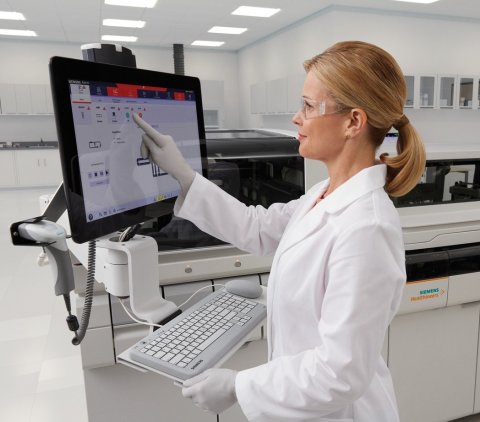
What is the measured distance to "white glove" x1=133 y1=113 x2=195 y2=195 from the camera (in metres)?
0.89

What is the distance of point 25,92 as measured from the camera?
8.24 meters

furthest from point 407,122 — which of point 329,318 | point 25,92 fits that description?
point 25,92

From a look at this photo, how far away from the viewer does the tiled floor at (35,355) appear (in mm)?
2066

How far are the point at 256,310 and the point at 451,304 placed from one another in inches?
41.1

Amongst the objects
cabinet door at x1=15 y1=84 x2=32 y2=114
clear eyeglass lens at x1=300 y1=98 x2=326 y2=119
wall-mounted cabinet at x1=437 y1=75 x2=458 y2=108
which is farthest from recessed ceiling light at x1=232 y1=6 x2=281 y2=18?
clear eyeglass lens at x1=300 y1=98 x2=326 y2=119

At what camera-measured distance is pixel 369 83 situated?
795 millimetres

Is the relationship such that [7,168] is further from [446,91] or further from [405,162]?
[405,162]

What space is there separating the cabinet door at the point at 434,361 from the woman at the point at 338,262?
80 centimetres

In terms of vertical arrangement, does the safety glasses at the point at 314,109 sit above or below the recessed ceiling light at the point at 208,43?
below

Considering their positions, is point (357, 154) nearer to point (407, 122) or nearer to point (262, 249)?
point (407, 122)

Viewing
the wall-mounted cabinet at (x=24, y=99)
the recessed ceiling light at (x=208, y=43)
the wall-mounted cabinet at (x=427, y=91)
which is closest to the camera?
the wall-mounted cabinet at (x=427, y=91)

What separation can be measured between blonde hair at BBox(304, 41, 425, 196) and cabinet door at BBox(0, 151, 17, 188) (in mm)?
8360

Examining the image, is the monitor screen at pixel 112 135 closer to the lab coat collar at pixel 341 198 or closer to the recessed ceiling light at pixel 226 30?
the lab coat collar at pixel 341 198

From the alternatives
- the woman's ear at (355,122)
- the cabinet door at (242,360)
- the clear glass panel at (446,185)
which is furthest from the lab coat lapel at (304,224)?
the clear glass panel at (446,185)
